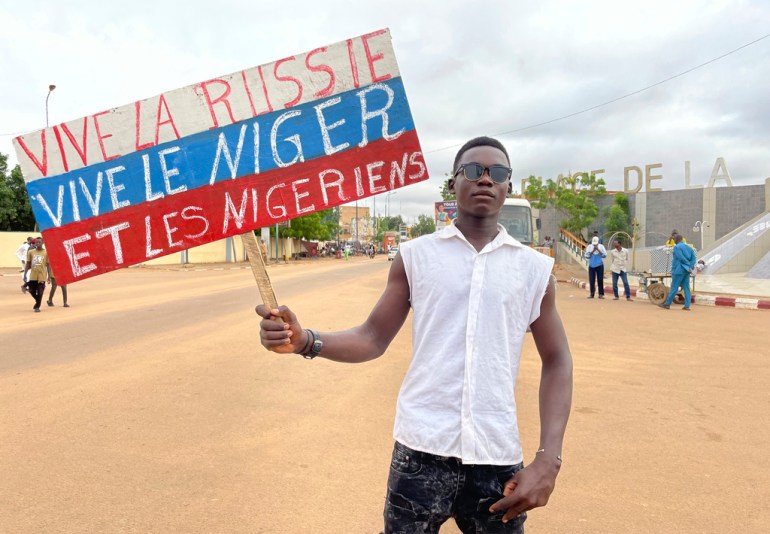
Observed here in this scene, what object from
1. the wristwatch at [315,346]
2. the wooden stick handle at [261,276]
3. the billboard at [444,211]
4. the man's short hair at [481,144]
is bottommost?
the billboard at [444,211]

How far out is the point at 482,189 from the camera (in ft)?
5.94

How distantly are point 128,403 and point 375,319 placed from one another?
381 centimetres

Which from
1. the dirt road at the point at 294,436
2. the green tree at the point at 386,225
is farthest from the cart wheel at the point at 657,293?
Result: the green tree at the point at 386,225

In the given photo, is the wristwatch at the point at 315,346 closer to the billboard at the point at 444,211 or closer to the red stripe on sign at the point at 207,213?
the red stripe on sign at the point at 207,213

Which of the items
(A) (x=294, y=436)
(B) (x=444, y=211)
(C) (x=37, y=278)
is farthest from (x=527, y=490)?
(B) (x=444, y=211)

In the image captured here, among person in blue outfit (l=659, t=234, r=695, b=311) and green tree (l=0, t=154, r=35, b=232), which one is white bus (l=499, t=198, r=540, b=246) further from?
green tree (l=0, t=154, r=35, b=232)

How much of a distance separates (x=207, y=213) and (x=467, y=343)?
3.26 ft

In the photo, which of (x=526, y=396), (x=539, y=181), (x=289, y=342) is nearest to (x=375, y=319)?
(x=289, y=342)

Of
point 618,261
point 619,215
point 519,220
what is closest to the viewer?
point 618,261

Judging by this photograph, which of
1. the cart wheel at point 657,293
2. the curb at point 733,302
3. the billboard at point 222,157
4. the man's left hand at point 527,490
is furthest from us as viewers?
the cart wheel at point 657,293

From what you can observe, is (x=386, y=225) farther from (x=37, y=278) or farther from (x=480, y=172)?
(x=480, y=172)

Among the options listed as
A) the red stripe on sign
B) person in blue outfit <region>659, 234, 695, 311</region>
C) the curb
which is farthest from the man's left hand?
the curb

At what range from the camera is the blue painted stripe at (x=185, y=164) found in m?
2.01

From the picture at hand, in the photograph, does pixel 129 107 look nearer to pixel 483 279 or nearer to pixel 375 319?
pixel 375 319
